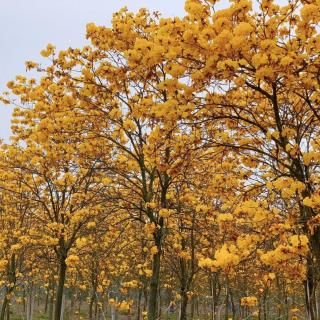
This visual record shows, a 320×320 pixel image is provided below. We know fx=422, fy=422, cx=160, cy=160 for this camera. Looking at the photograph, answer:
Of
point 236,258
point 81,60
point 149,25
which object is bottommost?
point 236,258

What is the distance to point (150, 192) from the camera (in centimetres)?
882

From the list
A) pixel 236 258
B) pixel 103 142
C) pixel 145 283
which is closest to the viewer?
pixel 236 258

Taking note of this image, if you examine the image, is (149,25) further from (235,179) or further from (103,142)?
(235,179)

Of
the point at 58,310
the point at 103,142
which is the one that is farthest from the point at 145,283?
the point at 103,142

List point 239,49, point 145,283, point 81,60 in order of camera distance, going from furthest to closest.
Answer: point 145,283
point 81,60
point 239,49

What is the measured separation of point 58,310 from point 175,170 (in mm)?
7505

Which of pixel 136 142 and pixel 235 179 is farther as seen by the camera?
pixel 136 142

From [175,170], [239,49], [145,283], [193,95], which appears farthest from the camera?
[145,283]

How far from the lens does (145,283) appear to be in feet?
54.6

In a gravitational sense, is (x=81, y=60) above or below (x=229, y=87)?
above

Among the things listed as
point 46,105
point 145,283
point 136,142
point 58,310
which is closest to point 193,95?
point 136,142

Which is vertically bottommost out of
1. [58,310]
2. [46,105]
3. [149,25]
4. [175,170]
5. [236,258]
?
[58,310]

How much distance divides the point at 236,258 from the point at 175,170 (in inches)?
79.0

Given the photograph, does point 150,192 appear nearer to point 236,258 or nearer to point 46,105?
point 46,105
